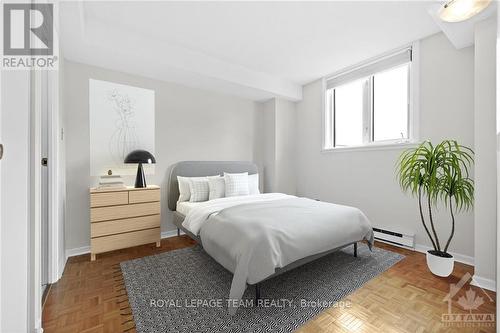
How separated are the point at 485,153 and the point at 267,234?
2166 mm

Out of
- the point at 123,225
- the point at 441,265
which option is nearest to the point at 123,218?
the point at 123,225

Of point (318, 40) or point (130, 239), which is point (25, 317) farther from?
point (318, 40)

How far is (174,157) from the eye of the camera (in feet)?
11.5

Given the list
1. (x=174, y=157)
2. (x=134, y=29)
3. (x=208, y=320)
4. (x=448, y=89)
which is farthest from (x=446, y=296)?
(x=134, y=29)

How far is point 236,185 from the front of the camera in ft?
11.0

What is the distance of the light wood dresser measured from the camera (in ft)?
8.20

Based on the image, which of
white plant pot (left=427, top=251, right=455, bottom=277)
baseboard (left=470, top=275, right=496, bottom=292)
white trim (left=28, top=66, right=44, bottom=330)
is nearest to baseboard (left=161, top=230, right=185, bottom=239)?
white trim (left=28, top=66, right=44, bottom=330)

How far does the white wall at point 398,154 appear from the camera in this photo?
8.05 feet

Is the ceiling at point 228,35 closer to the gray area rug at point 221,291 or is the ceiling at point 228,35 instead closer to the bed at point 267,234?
the bed at point 267,234

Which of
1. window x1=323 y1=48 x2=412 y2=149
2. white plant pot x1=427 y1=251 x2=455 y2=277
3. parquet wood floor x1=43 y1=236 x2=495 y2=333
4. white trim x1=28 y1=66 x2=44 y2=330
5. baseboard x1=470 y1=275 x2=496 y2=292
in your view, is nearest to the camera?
white trim x1=28 y1=66 x2=44 y2=330

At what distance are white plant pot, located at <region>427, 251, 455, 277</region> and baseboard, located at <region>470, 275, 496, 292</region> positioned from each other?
198mm

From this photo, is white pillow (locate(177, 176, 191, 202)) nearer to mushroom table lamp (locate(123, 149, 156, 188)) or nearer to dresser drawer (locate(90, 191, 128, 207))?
mushroom table lamp (locate(123, 149, 156, 188))

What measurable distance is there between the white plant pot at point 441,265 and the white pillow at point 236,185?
229cm

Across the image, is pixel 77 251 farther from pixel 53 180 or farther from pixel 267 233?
pixel 267 233
